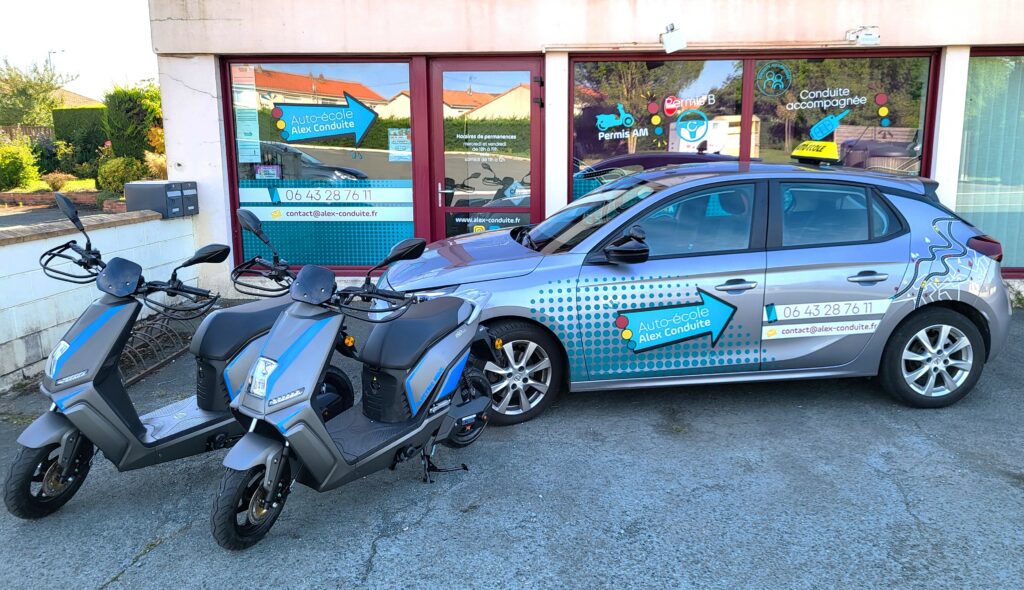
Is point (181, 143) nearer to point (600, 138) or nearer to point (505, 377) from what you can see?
point (600, 138)

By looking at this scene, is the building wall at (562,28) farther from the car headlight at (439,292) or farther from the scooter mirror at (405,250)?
the scooter mirror at (405,250)

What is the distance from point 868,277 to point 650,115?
405 centimetres

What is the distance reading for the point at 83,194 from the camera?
1805 cm

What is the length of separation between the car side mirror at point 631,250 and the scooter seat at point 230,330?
203cm

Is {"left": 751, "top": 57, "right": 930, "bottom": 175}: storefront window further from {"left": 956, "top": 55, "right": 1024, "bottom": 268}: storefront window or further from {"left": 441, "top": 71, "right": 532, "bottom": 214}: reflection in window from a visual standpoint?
{"left": 441, "top": 71, "right": 532, "bottom": 214}: reflection in window

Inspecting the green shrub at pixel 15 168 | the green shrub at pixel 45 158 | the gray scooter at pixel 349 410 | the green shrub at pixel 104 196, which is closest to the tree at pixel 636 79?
the gray scooter at pixel 349 410

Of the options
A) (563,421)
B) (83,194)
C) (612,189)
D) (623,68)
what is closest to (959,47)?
(623,68)

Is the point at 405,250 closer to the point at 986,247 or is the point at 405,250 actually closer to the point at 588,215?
the point at 588,215

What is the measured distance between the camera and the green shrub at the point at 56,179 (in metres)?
20.7

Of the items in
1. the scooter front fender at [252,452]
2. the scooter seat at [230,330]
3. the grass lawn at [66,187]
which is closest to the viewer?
the scooter front fender at [252,452]

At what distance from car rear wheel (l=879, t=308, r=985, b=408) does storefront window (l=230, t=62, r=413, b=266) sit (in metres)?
Answer: 5.30

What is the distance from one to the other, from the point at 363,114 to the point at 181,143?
204cm

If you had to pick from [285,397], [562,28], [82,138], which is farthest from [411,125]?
[82,138]

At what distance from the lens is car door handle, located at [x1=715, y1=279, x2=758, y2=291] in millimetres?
5004
